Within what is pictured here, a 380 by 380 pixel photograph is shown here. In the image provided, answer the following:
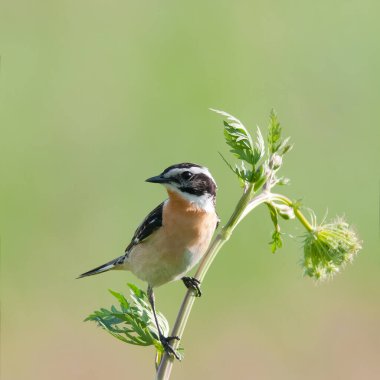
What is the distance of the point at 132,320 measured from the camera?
131 inches

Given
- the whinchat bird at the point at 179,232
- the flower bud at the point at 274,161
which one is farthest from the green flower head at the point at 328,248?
the whinchat bird at the point at 179,232

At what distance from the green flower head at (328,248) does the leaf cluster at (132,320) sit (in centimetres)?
77

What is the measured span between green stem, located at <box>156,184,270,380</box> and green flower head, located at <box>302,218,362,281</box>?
597mm

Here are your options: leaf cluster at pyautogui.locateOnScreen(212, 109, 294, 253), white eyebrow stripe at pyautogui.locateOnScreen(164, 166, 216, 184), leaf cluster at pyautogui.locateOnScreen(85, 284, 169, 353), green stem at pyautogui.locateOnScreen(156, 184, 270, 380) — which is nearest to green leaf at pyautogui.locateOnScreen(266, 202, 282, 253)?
leaf cluster at pyautogui.locateOnScreen(212, 109, 294, 253)

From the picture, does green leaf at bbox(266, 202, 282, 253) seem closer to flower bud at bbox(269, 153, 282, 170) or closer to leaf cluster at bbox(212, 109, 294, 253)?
leaf cluster at bbox(212, 109, 294, 253)

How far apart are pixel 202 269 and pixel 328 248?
897mm

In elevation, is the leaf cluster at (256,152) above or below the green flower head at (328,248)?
above

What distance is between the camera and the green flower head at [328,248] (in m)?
3.80

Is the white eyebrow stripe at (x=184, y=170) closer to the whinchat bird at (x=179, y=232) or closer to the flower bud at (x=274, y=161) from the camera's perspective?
the whinchat bird at (x=179, y=232)

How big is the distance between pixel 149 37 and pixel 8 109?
9.97 feet

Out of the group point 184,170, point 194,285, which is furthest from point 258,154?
point 184,170

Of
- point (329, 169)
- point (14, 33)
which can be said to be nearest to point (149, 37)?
point (14, 33)

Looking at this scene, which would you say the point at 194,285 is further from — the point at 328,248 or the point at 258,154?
the point at 328,248

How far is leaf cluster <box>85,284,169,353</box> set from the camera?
Result: 3.33 metres
